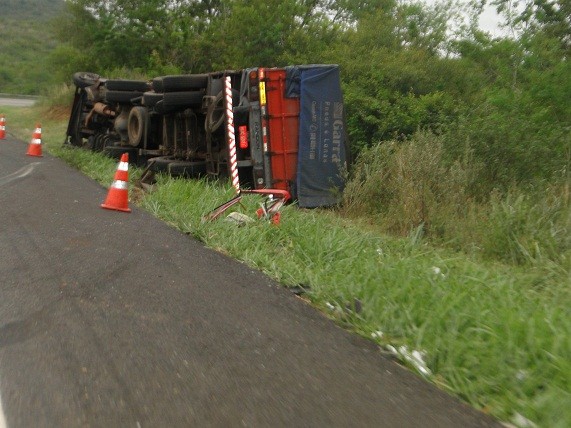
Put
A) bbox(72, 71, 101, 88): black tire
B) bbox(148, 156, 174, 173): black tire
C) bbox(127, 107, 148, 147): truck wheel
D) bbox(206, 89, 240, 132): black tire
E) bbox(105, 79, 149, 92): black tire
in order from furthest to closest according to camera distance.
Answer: bbox(72, 71, 101, 88): black tire, bbox(105, 79, 149, 92): black tire, bbox(127, 107, 148, 147): truck wheel, bbox(148, 156, 174, 173): black tire, bbox(206, 89, 240, 132): black tire

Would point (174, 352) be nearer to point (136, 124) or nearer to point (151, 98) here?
point (151, 98)

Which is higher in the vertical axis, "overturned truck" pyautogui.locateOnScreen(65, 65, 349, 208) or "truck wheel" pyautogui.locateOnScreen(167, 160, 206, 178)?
"overturned truck" pyautogui.locateOnScreen(65, 65, 349, 208)

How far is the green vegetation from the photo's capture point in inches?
193

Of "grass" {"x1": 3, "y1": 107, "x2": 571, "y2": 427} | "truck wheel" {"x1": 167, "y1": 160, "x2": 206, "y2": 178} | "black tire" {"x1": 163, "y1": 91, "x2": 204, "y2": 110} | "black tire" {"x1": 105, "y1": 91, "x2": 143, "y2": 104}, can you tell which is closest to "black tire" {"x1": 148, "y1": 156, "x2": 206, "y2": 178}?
"truck wheel" {"x1": 167, "y1": 160, "x2": 206, "y2": 178}

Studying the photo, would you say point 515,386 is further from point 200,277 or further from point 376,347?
point 200,277

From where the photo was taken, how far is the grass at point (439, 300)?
171 inches

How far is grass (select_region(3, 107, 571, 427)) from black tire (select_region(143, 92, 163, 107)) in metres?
4.66

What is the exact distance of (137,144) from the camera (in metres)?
16.1

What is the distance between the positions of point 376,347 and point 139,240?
3.89 metres

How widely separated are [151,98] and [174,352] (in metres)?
10.4

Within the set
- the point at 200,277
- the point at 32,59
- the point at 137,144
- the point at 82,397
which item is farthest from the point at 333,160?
the point at 32,59

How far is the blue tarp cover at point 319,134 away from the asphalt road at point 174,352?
4897 millimetres

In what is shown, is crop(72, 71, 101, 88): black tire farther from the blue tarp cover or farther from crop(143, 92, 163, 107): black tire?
the blue tarp cover

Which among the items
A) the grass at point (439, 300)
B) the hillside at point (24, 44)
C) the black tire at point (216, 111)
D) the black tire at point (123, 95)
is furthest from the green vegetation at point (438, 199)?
the hillside at point (24, 44)
